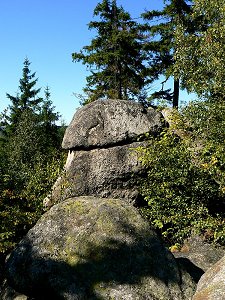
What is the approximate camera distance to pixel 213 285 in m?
6.77

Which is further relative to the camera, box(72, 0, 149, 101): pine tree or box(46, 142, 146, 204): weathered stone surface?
box(72, 0, 149, 101): pine tree

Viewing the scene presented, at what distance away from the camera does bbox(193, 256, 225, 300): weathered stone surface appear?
6.46m

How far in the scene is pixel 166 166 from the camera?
14.5m

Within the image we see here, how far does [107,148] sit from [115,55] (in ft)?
49.6

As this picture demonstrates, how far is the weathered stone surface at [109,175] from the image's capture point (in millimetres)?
17625

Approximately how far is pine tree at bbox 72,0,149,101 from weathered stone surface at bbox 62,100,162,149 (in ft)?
45.0

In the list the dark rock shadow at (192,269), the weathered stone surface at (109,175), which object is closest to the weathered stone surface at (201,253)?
the dark rock shadow at (192,269)

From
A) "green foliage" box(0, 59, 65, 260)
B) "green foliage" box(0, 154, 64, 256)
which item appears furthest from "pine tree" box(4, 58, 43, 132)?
"green foliage" box(0, 154, 64, 256)

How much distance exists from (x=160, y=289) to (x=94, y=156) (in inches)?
418

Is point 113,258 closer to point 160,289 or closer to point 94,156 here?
point 160,289

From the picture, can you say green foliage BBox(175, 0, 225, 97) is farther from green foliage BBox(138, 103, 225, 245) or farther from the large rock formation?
the large rock formation

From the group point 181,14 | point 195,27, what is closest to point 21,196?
point 195,27

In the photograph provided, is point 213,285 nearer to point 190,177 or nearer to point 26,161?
point 190,177

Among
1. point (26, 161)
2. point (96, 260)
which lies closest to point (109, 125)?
point (96, 260)
